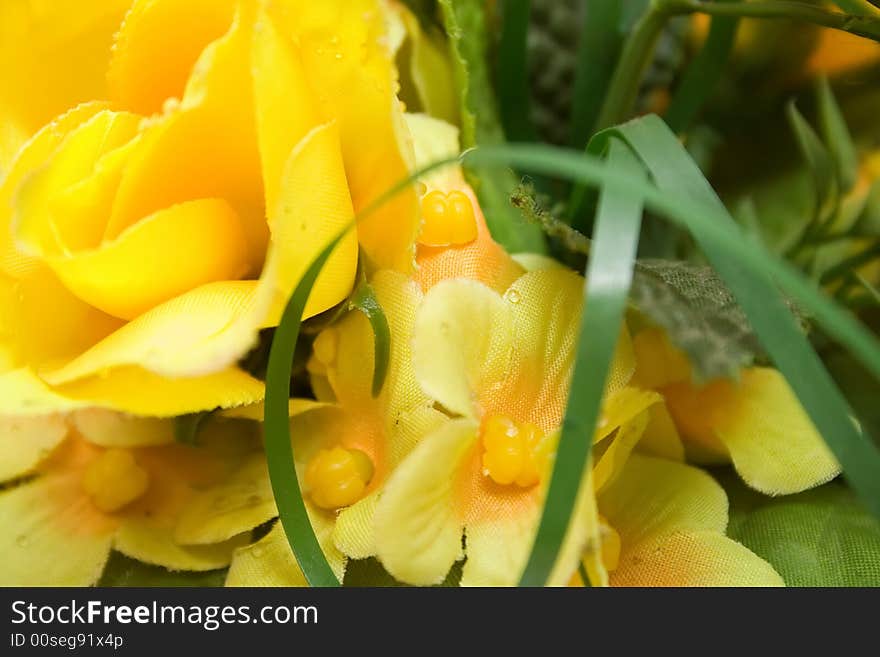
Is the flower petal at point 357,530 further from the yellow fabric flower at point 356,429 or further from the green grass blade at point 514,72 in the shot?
the green grass blade at point 514,72

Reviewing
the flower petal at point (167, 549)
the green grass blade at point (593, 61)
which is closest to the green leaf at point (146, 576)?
the flower petal at point (167, 549)

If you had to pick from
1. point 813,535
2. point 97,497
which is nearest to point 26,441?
point 97,497

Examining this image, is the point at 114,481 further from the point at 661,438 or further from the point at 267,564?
the point at 661,438

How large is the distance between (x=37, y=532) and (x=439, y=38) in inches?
8.6

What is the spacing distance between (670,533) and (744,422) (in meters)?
0.04

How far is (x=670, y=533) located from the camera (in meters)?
0.27

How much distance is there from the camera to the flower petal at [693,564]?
0.84 feet

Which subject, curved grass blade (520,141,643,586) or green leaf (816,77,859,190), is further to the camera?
green leaf (816,77,859,190)

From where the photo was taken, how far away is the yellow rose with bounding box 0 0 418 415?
222 millimetres

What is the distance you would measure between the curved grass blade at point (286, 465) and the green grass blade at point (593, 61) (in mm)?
179

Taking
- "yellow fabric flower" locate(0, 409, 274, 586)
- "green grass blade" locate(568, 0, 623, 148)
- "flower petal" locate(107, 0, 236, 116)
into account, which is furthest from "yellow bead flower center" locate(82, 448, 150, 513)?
"green grass blade" locate(568, 0, 623, 148)

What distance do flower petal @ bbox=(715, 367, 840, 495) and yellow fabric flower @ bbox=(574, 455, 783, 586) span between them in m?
0.01

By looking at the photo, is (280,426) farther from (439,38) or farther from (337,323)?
(439,38)

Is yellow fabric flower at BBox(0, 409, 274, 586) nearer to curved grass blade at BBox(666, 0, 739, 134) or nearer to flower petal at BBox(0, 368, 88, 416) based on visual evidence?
flower petal at BBox(0, 368, 88, 416)
